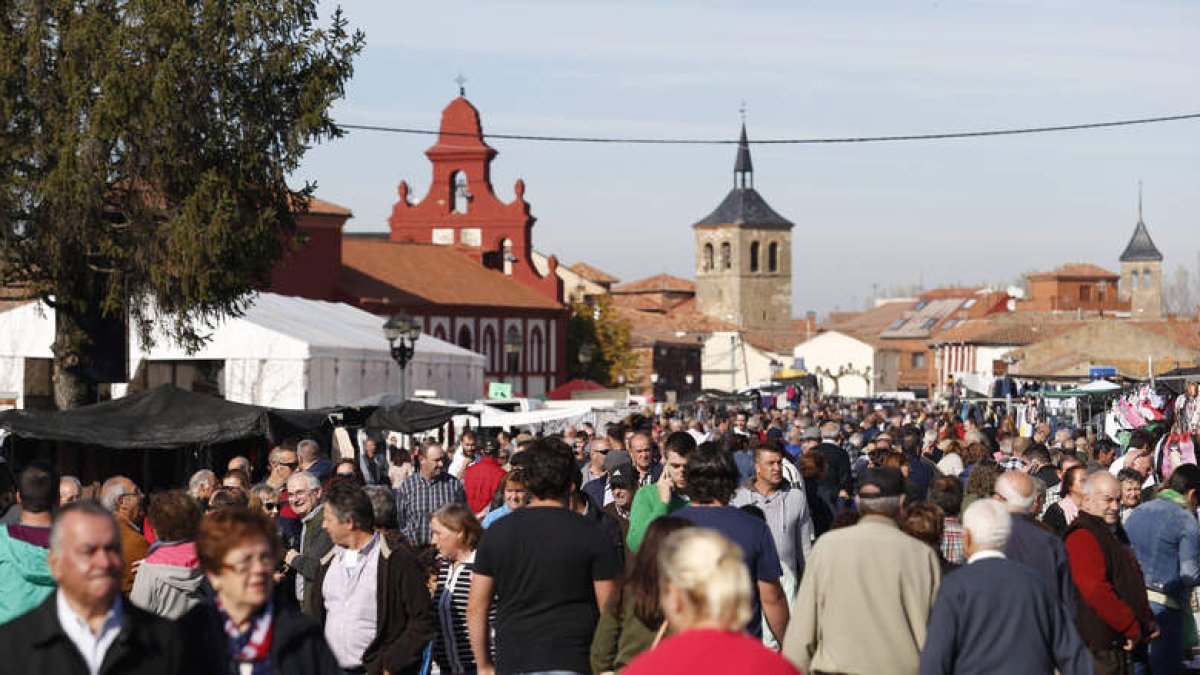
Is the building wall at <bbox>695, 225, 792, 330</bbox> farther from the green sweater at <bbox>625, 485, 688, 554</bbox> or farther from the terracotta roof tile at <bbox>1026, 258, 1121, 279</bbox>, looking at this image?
the green sweater at <bbox>625, 485, 688, 554</bbox>

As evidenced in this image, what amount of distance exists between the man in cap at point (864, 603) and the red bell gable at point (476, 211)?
86.2 metres

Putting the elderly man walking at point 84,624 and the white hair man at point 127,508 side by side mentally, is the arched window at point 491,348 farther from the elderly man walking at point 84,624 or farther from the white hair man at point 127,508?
the elderly man walking at point 84,624

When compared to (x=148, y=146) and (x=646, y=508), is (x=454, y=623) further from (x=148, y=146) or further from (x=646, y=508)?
(x=148, y=146)

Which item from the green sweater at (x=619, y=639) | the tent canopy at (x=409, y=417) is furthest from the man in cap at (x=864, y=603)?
the tent canopy at (x=409, y=417)

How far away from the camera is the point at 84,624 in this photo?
216 inches

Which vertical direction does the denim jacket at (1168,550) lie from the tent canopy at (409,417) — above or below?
below

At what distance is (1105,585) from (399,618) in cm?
358

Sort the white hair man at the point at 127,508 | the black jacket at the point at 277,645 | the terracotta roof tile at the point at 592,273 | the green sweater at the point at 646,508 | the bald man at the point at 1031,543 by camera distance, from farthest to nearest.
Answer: the terracotta roof tile at the point at 592,273 < the green sweater at the point at 646,508 < the white hair man at the point at 127,508 < the bald man at the point at 1031,543 < the black jacket at the point at 277,645

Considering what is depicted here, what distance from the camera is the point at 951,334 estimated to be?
132 meters

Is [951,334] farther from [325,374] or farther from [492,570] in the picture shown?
[492,570]

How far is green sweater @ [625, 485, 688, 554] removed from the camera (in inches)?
410

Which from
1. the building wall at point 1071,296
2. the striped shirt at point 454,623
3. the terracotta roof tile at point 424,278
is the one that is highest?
the building wall at point 1071,296

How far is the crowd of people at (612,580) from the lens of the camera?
5.46m

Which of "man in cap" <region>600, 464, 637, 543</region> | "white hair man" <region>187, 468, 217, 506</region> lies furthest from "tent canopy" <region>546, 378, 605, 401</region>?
"man in cap" <region>600, 464, 637, 543</region>
